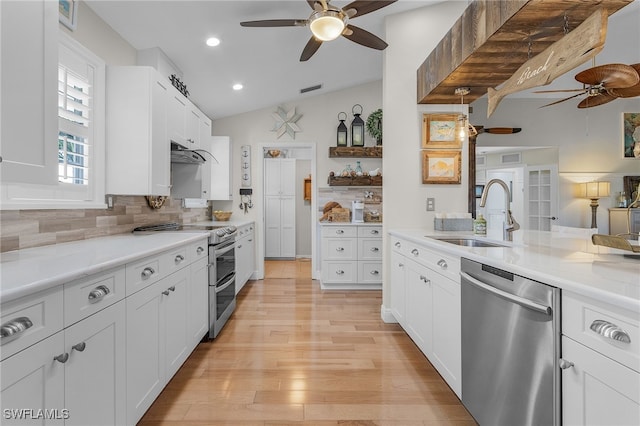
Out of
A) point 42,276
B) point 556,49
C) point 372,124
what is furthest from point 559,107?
point 42,276

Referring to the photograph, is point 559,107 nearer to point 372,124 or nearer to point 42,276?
point 372,124

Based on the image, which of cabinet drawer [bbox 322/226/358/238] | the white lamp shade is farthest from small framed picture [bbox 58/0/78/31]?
the white lamp shade

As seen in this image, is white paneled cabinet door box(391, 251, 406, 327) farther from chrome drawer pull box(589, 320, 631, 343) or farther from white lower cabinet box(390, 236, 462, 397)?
chrome drawer pull box(589, 320, 631, 343)

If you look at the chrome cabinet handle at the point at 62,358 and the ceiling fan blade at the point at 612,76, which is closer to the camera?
the chrome cabinet handle at the point at 62,358

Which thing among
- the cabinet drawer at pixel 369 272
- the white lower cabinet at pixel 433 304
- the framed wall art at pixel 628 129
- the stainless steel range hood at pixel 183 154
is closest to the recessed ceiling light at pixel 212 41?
the stainless steel range hood at pixel 183 154

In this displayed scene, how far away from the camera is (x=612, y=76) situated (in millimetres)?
2289

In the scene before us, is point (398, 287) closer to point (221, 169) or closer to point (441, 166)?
point (441, 166)

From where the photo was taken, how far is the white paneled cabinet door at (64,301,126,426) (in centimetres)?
109

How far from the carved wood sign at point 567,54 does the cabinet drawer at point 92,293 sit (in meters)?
2.16

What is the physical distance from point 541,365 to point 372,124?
163 inches

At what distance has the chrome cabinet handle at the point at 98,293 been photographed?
1.20 metres

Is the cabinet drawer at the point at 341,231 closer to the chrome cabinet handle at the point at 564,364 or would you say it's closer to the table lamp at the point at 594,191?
the chrome cabinet handle at the point at 564,364

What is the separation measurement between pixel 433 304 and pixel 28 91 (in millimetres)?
2297

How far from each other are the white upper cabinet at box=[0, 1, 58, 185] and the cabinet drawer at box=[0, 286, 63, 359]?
51 cm
